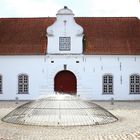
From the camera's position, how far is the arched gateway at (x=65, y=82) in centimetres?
3475

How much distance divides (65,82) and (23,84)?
320 centimetres

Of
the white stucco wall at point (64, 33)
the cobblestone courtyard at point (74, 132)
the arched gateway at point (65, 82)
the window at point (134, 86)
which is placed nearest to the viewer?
the cobblestone courtyard at point (74, 132)

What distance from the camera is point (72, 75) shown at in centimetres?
3481

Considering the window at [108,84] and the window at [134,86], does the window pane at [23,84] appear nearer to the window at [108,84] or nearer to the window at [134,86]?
the window at [108,84]

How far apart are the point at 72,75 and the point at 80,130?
727 inches

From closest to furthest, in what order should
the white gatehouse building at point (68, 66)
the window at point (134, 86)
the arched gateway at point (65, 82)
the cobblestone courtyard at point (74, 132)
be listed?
the cobblestone courtyard at point (74, 132), the white gatehouse building at point (68, 66), the window at point (134, 86), the arched gateway at point (65, 82)

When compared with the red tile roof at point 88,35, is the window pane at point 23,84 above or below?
below

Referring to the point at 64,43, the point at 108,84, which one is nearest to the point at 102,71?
the point at 108,84

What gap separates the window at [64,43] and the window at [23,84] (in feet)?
11.4

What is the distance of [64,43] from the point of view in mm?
34688

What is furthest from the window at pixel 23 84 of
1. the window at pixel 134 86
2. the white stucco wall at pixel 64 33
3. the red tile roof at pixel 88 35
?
the window at pixel 134 86

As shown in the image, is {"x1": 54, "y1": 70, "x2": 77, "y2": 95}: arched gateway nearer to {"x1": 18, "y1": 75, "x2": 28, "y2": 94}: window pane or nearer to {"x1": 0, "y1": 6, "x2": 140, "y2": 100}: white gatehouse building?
{"x1": 0, "y1": 6, "x2": 140, "y2": 100}: white gatehouse building

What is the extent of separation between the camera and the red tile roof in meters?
34.4

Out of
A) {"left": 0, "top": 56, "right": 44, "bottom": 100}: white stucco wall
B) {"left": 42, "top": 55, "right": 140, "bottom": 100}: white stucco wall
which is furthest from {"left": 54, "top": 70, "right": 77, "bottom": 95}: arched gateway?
{"left": 0, "top": 56, "right": 44, "bottom": 100}: white stucco wall
